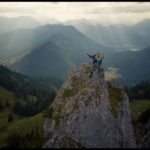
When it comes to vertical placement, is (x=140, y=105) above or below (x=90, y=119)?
above

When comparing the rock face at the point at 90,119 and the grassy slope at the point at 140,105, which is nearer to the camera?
the rock face at the point at 90,119

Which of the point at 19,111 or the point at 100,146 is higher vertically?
the point at 19,111

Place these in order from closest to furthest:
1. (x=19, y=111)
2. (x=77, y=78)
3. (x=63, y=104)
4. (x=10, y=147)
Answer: (x=10, y=147), (x=63, y=104), (x=77, y=78), (x=19, y=111)

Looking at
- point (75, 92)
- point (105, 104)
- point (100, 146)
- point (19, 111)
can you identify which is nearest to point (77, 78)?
point (75, 92)

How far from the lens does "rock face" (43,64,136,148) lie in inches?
2167

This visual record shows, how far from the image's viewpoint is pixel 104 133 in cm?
5641

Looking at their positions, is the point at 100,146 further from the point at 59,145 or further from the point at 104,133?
the point at 59,145

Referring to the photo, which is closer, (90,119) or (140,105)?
(90,119)

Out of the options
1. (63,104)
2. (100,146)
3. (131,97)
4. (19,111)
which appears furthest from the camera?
(131,97)

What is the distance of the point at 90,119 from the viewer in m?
57.5

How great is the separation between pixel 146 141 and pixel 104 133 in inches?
554

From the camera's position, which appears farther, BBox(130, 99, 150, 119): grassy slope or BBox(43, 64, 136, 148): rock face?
BBox(130, 99, 150, 119): grassy slope

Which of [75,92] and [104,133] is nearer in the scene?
[104,133]

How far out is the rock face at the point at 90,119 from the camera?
181ft
